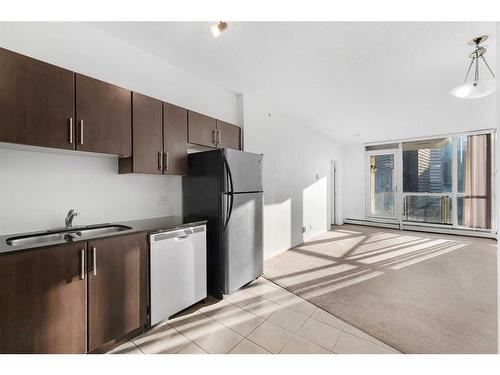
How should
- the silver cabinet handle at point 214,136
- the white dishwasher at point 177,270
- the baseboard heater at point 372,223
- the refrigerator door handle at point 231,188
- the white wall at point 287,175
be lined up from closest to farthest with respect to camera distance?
the white dishwasher at point 177,270
the refrigerator door handle at point 231,188
the silver cabinet handle at point 214,136
the white wall at point 287,175
the baseboard heater at point 372,223

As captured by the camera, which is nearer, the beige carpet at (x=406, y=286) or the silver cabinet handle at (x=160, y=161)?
the beige carpet at (x=406, y=286)

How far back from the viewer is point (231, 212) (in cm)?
259

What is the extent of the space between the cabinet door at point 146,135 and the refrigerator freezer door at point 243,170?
2.32 ft

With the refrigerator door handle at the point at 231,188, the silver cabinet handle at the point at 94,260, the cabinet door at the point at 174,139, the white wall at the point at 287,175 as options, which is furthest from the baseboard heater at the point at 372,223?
the silver cabinet handle at the point at 94,260

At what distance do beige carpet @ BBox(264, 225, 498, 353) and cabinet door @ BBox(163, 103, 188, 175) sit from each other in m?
1.98

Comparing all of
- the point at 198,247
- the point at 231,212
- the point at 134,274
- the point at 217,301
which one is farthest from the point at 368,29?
the point at 217,301

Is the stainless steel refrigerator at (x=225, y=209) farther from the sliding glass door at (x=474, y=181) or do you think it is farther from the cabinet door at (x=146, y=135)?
the sliding glass door at (x=474, y=181)

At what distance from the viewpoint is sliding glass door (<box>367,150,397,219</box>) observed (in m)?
6.86

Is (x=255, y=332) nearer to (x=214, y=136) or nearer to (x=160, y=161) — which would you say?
(x=160, y=161)

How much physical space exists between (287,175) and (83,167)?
3.31 m

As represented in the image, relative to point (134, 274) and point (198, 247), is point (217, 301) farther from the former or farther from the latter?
point (134, 274)

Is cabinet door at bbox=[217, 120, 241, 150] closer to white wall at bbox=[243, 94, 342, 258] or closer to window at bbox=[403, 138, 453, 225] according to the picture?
white wall at bbox=[243, 94, 342, 258]

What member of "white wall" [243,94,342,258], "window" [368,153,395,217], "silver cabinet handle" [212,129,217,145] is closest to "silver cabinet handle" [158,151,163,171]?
"silver cabinet handle" [212,129,217,145]

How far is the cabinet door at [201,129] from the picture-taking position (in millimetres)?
2658
